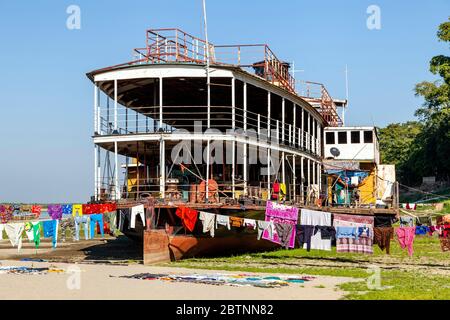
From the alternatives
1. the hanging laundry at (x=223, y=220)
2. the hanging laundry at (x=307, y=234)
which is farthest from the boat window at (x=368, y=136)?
the hanging laundry at (x=223, y=220)

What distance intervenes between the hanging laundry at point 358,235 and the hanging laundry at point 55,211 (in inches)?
439

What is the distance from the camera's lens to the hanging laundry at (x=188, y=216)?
23.2 m

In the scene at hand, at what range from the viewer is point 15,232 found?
24.8 meters

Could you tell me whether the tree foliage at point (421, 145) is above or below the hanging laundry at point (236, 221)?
above

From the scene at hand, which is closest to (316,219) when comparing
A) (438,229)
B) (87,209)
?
(438,229)

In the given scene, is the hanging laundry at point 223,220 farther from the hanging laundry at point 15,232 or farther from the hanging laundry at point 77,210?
the hanging laundry at point 15,232

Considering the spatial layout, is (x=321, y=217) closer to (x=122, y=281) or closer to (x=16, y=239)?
(x=122, y=281)

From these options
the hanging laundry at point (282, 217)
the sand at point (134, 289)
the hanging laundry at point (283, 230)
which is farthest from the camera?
the hanging laundry at point (283, 230)

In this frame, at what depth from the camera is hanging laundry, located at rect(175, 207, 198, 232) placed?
23.2 m

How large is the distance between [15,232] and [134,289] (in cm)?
1009

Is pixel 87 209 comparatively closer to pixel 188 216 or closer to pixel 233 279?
pixel 188 216

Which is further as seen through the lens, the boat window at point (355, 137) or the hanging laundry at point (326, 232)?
the boat window at point (355, 137)

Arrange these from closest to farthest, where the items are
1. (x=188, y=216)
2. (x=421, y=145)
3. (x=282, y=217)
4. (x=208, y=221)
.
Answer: (x=188, y=216)
(x=208, y=221)
(x=282, y=217)
(x=421, y=145)
